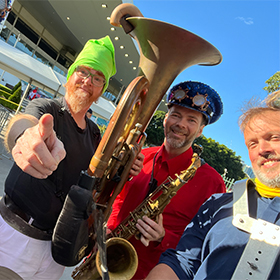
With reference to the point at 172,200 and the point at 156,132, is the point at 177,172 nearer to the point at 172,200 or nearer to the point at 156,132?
the point at 172,200

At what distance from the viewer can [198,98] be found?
1.90 metres

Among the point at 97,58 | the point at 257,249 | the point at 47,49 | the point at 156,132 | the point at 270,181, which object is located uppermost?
the point at 47,49

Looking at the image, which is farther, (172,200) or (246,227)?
(172,200)

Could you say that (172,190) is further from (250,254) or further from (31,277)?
(31,277)

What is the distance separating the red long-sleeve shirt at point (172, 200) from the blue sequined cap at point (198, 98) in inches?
17.1

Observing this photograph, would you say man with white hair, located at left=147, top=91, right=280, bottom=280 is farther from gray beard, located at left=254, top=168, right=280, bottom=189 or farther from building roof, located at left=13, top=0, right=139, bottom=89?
building roof, located at left=13, top=0, right=139, bottom=89

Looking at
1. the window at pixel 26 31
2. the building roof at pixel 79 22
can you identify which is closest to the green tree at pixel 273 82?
the building roof at pixel 79 22

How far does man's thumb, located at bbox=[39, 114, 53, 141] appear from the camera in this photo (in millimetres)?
756

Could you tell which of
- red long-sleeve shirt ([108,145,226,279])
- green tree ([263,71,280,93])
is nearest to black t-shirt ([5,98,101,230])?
red long-sleeve shirt ([108,145,226,279])

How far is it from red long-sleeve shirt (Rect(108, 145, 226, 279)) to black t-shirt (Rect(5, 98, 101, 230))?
1.88ft

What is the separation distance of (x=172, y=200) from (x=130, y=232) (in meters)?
0.43

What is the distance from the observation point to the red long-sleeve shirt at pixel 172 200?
1611 mm

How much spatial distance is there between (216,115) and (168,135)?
0.56 meters

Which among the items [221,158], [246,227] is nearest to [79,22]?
[246,227]
